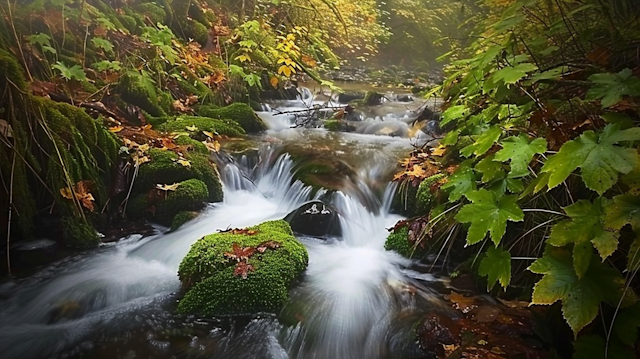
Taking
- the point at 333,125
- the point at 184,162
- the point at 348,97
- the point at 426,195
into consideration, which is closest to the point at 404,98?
the point at 348,97

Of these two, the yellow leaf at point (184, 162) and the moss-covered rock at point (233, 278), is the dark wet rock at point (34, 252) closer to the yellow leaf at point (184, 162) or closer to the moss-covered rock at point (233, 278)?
the moss-covered rock at point (233, 278)

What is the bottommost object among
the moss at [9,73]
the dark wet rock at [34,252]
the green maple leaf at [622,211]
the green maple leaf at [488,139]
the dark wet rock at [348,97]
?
the dark wet rock at [34,252]

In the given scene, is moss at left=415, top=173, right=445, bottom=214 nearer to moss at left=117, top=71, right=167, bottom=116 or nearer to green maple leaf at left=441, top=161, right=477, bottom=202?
green maple leaf at left=441, top=161, right=477, bottom=202

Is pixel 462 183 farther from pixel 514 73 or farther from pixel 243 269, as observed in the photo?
pixel 243 269

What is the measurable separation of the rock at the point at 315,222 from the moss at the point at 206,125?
7.09 feet

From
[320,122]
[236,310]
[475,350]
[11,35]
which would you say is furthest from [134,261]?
[320,122]

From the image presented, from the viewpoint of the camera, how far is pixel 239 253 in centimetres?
332

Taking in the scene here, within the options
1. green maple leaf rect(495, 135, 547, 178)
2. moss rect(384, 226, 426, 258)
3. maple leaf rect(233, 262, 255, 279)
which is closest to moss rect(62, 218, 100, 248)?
maple leaf rect(233, 262, 255, 279)

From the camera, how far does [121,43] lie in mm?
5828

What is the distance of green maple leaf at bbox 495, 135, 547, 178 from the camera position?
2.10 metres

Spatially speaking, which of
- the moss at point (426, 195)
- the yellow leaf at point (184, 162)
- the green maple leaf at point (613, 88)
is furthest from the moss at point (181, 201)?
the green maple leaf at point (613, 88)

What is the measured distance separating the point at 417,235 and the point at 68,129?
10.7 ft

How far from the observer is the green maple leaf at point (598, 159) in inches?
61.2

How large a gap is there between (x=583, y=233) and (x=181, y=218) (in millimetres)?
3618
